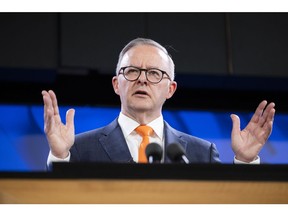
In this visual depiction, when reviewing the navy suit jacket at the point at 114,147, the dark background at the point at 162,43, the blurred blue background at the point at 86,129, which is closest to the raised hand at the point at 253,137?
the navy suit jacket at the point at 114,147

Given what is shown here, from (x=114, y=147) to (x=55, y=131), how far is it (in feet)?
0.87

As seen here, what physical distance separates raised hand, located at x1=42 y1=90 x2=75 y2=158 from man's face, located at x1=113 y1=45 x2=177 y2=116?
39 cm

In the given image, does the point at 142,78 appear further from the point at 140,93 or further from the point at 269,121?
the point at 269,121

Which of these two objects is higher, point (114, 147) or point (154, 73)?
point (154, 73)

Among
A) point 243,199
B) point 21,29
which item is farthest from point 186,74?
point 243,199

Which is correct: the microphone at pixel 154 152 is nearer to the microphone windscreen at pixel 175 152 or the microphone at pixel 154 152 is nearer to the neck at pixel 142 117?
the microphone windscreen at pixel 175 152

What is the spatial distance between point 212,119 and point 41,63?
106cm

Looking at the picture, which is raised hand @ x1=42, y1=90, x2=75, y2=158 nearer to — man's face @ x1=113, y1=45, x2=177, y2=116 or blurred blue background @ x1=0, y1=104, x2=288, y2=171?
man's face @ x1=113, y1=45, x2=177, y2=116

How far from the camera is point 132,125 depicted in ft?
7.86

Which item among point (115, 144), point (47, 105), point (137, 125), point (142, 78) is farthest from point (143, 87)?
point (47, 105)

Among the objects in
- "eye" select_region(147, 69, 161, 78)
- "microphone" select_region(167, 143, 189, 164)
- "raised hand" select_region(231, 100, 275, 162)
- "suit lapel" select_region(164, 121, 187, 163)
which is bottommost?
"microphone" select_region(167, 143, 189, 164)

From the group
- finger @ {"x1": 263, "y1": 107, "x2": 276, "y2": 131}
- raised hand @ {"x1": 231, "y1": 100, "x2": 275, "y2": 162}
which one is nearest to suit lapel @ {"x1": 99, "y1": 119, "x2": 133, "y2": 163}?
raised hand @ {"x1": 231, "y1": 100, "x2": 275, "y2": 162}

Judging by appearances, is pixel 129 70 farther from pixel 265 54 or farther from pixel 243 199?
pixel 265 54

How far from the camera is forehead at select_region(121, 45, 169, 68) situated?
2.43 m
